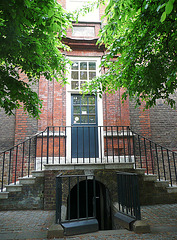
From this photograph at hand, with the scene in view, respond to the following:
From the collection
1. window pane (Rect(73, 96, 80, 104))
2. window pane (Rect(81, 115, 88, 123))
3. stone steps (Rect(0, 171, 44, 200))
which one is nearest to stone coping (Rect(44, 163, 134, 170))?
stone steps (Rect(0, 171, 44, 200))

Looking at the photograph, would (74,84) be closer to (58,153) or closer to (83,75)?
(83,75)

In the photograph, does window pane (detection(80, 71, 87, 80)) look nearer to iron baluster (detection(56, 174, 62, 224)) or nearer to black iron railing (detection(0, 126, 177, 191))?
black iron railing (detection(0, 126, 177, 191))

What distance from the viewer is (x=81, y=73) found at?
7551 millimetres

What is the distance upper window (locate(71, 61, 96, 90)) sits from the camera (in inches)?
294

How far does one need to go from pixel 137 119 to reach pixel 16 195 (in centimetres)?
479

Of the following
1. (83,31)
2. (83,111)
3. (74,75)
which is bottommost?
(83,111)

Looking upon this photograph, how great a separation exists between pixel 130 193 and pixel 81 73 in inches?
198

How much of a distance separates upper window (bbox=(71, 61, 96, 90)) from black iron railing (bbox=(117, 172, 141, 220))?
4.10 metres

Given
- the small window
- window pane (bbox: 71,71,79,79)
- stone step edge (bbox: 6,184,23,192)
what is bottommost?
stone step edge (bbox: 6,184,23,192)

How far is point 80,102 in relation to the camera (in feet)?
24.2

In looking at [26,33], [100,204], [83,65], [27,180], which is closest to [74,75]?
[83,65]

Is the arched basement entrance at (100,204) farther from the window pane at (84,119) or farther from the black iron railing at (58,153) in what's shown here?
the window pane at (84,119)

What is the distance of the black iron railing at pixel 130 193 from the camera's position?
362 cm

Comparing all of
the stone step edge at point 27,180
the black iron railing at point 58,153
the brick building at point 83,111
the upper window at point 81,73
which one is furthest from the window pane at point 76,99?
the stone step edge at point 27,180
